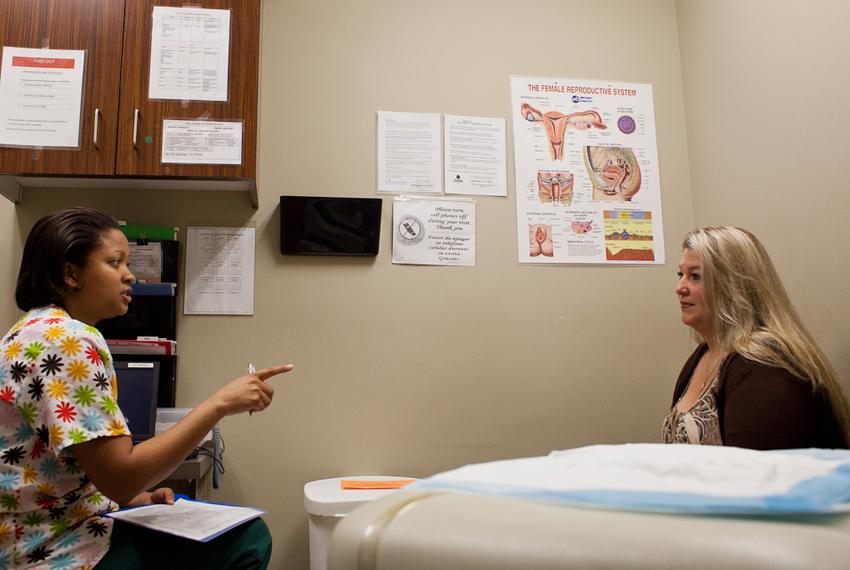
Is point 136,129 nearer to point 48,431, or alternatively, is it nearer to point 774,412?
point 48,431

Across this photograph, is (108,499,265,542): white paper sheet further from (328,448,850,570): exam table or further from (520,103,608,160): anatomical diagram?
(520,103,608,160): anatomical diagram

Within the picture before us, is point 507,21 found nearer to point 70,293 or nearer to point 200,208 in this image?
point 200,208

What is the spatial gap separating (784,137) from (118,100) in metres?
1.98

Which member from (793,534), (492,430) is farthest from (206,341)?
(793,534)

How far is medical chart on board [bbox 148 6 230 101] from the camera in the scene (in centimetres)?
185

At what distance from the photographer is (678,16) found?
246cm

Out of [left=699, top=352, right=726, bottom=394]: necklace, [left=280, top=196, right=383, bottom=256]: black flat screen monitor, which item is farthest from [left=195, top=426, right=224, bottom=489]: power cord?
[left=699, top=352, right=726, bottom=394]: necklace

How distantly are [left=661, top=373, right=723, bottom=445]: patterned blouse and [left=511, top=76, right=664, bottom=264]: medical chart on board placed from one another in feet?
2.65

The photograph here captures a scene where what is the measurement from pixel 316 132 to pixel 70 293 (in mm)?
1135

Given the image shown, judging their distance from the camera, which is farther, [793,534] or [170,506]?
[170,506]

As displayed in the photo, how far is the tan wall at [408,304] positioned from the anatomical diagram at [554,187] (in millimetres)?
179

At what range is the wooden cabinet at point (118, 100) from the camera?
1788 millimetres

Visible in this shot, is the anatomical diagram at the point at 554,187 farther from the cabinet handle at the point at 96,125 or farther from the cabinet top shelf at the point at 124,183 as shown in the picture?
the cabinet handle at the point at 96,125

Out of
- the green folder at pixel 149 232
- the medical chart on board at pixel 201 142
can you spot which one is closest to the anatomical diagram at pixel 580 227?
the medical chart on board at pixel 201 142
